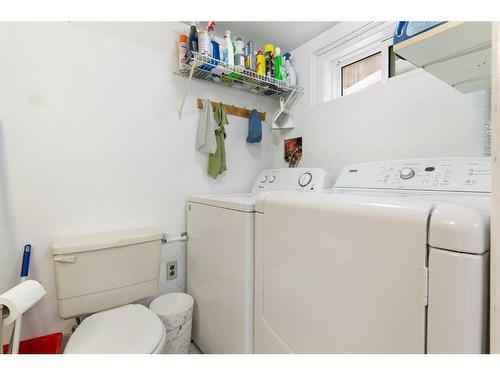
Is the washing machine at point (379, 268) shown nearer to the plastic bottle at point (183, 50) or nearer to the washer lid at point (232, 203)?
the washer lid at point (232, 203)

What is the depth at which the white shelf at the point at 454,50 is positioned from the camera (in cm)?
62

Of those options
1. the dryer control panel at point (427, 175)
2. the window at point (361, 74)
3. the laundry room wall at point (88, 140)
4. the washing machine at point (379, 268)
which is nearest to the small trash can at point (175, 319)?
the laundry room wall at point (88, 140)

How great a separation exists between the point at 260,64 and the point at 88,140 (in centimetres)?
130

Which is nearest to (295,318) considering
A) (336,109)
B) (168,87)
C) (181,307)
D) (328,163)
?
(181,307)

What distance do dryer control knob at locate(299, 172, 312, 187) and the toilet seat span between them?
1.15 metres

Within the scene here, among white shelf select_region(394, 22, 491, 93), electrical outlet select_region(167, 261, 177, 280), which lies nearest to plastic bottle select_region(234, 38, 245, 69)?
white shelf select_region(394, 22, 491, 93)

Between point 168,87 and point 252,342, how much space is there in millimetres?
1636

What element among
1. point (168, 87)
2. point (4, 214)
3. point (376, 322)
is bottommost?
point (376, 322)

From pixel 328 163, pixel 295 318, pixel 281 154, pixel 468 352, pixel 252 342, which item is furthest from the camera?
pixel 281 154

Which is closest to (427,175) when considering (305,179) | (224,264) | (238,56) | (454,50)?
(454,50)

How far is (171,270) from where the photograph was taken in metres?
1.67

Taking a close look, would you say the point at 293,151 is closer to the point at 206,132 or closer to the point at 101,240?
the point at 206,132

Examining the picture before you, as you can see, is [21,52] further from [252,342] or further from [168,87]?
[252,342]
